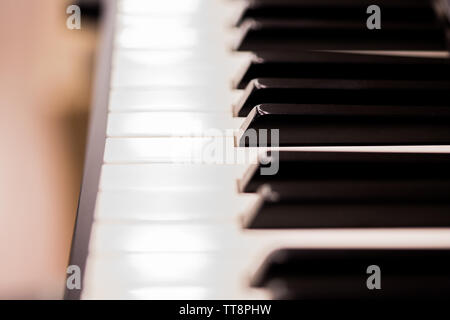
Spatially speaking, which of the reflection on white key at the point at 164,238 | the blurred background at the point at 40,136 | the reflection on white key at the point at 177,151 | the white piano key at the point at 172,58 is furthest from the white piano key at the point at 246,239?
the blurred background at the point at 40,136

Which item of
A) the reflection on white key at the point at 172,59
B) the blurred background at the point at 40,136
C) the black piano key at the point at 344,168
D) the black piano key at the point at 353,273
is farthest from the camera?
the blurred background at the point at 40,136

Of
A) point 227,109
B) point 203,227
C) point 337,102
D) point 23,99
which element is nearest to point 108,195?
point 203,227

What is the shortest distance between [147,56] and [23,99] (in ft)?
1.93

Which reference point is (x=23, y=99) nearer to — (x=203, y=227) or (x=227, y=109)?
(x=227, y=109)

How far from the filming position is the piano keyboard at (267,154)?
0.56 metres

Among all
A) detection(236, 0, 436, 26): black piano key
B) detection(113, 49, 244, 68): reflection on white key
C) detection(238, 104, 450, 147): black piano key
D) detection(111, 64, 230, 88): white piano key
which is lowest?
detection(238, 104, 450, 147): black piano key

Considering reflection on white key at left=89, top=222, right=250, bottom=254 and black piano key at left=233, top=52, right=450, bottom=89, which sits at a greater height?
black piano key at left=233, top=52, right=450, bottom=89

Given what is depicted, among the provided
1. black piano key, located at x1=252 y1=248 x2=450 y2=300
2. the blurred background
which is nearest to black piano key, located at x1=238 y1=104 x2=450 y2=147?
black piano key, located at x1=252 y1=248 x2=450 y2=300

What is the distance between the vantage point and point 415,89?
78cm

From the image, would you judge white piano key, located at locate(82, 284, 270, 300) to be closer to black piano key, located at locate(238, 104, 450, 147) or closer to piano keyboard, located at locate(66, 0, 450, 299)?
piano keyboard, located at locate(66, 0, 450, 299)

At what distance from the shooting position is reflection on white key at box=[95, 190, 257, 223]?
0.63 metres

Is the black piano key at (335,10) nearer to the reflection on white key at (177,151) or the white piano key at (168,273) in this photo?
the reflection on white key at (177,151)

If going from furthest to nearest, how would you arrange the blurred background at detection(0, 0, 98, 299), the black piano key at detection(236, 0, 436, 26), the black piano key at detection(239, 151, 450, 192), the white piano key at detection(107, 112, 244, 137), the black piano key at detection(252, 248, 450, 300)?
1. the blurred background at detection(0, 0, 98, 299)
2. the black piano key at detection(236, 0, 436, 26)
3. the white piano key at detection(107, 112, 244, 137)
4. the black piano key at detection(239, 151, 450, 192)
5. the black piano key at detection(252, 248, 450, 300)

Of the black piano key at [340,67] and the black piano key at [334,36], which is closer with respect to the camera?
the black piano key at [340,67]
